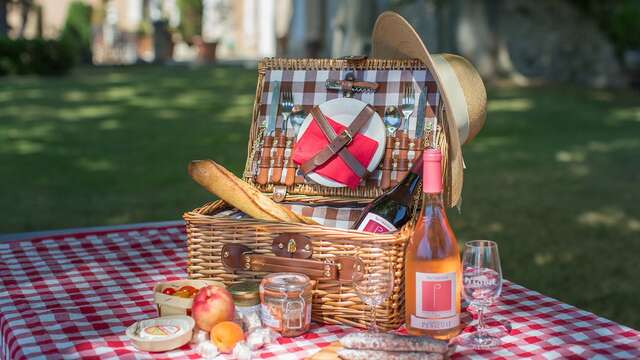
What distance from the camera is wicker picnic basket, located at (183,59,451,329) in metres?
1.65

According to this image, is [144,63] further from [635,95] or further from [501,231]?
[501,231]

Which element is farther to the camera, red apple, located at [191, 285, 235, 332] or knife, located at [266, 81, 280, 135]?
knife, located at [266, 81, 280, 135]

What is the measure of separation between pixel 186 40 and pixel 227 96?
1032 centimetres

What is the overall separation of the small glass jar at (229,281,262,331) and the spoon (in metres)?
0.74

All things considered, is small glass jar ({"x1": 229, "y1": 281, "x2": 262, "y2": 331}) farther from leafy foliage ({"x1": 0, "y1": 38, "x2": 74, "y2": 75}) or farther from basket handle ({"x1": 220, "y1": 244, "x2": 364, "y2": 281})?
leafy foliage ({"x1": 0, "y1": 38, "x2": 74, "y2": 75})

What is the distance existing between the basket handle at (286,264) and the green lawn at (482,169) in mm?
2570

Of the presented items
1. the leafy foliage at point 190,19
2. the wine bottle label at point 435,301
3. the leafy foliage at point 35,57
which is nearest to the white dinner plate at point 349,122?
the wine bottle label at point 435,301

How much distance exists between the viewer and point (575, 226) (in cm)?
540

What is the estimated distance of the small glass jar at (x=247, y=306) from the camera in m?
1.60

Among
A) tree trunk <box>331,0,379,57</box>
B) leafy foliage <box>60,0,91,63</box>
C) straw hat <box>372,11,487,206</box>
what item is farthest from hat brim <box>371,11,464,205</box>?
leafy foliage <box>60,0,91,63</box>

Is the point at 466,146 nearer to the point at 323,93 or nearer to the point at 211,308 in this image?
the point at 323,93

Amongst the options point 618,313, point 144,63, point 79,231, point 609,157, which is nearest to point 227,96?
point 609,157

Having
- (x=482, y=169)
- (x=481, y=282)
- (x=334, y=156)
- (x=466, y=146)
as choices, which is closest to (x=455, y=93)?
(x=334, y=156)

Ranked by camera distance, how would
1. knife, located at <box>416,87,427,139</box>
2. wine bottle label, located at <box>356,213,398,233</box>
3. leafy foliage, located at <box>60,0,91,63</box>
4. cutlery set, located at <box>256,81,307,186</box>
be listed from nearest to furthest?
wine bottle label, located at <box>356,213,398,233</box> → knife, located at <box>416,87,427,139</box> → cutlery set, located at <box>256,81,307,186</box> → leafy foliage, located at <box>60,0,91,63</box>
